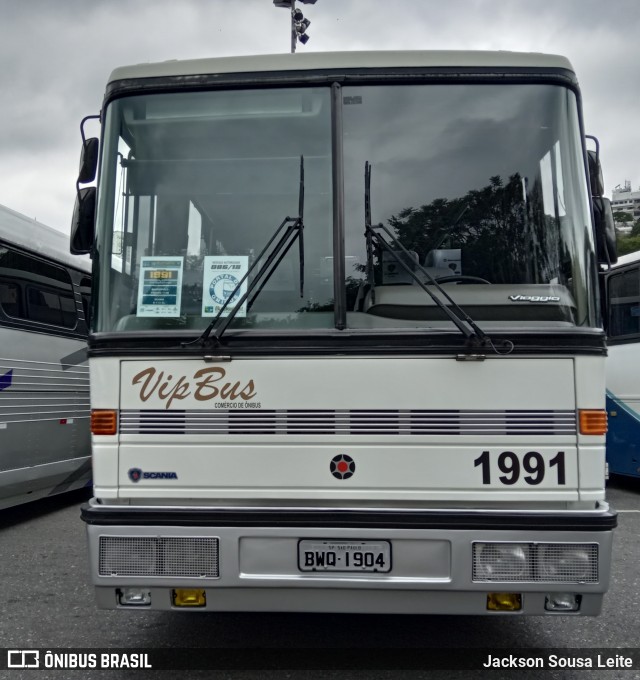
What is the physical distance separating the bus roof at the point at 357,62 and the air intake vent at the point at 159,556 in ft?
8.17

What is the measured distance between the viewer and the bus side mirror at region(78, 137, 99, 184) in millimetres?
4664

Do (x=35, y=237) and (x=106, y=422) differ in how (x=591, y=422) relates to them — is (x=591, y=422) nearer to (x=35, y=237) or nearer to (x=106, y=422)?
(x=106, y=422)

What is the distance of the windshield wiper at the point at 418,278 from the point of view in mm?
4066

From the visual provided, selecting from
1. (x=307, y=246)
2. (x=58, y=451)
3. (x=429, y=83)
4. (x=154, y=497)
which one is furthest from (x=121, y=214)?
(x=58, y=451)

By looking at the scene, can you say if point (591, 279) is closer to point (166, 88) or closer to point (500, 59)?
point (500, 59)

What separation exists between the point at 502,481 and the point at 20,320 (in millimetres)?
5933

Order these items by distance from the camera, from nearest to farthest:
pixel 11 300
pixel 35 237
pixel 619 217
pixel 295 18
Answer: pixel 11 300 < pixel 35 237 < pixel 619 217 < pixel 295 18

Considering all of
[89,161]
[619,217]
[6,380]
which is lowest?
[6,380]

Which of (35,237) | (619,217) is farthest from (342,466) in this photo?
(619,217)

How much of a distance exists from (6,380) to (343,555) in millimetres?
5200

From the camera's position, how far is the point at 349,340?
13.5 feet

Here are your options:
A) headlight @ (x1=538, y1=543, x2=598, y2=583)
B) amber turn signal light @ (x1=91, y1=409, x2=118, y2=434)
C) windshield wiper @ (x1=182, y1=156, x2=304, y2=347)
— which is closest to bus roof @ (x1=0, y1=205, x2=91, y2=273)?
amber turn signal light @ (x1=91, y1=409, x2=118, y2=434)

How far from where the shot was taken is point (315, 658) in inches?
182

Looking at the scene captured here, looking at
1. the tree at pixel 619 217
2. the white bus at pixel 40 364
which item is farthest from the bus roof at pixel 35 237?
the tree at pixel 619 217
